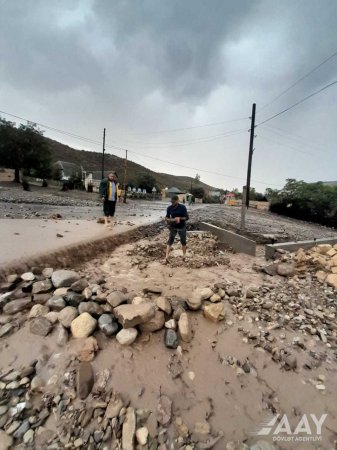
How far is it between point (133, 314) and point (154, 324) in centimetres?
34

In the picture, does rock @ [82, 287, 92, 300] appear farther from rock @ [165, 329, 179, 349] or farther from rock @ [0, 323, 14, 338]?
rock @ [165, 329, 179, 349]

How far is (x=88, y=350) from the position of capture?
272cm

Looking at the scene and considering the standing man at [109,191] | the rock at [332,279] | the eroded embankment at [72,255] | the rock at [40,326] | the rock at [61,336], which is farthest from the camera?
the standing man at [109,191]

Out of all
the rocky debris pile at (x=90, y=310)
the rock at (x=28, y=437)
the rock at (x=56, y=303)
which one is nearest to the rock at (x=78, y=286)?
the rocky debris pile at (x=90, y=310)

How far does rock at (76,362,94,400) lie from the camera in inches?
93.0

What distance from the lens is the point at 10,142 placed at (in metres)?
31.6

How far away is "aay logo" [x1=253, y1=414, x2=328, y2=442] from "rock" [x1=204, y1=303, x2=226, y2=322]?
1.27 metres

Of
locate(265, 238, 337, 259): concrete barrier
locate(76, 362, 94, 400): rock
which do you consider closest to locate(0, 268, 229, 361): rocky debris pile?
locate(76, 362, 94, 400): rock

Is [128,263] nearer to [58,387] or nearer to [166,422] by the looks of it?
[58,387]

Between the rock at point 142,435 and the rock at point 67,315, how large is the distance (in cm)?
148

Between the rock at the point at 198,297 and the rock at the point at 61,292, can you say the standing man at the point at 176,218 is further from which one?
the rock at the point at 61,292

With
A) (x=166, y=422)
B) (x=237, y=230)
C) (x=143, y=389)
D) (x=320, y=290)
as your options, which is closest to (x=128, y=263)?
(x=143, y=389)

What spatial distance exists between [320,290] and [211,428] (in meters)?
3.70

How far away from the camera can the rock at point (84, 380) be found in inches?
93.0
